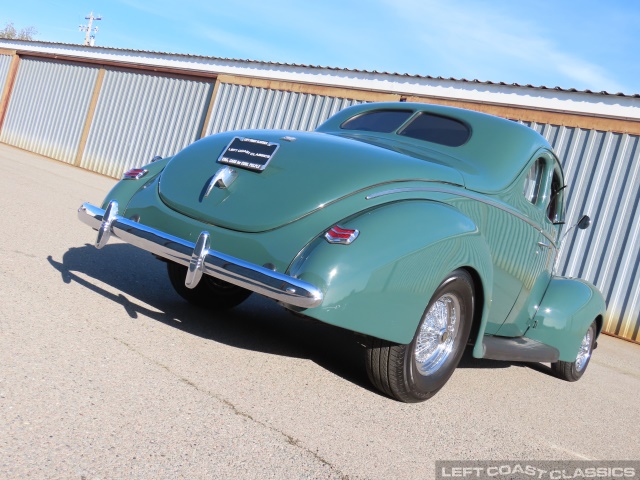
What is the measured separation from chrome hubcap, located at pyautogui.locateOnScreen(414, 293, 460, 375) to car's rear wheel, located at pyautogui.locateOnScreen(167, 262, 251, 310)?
1.66 m

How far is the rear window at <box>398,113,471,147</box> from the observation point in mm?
4992

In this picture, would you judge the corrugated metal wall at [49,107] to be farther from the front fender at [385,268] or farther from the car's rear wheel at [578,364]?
the front fender at [385,268]

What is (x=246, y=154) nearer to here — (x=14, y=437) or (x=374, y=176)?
(x=374, y=176)

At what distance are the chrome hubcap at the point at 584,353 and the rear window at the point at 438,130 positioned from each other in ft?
7.46

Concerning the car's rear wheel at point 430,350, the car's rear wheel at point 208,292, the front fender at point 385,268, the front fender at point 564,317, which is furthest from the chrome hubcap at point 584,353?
the car's rear wheel at point 208,292

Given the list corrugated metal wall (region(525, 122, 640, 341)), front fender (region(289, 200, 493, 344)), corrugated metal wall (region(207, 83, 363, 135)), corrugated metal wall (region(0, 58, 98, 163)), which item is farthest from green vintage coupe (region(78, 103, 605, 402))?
corrugated metal wall (region(0, 58, 98, 163))

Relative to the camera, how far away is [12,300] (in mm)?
4020

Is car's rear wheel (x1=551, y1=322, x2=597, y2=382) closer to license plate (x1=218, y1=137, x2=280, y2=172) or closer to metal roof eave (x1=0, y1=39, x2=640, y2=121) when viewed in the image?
license plate (x1=218, y1=137, x2=280, y2=172)

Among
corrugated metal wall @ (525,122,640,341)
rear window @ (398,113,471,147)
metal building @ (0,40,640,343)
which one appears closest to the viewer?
rear window @ (398,113,471,147)

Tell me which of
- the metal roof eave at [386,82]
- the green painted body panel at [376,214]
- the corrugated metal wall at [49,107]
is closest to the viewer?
the green painted body panel at [376,214]

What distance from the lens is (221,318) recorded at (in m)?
5.00

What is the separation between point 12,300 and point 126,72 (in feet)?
54.6

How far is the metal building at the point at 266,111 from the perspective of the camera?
10.5 m

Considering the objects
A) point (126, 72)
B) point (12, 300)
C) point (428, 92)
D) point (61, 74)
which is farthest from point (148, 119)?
point (12, 300)
